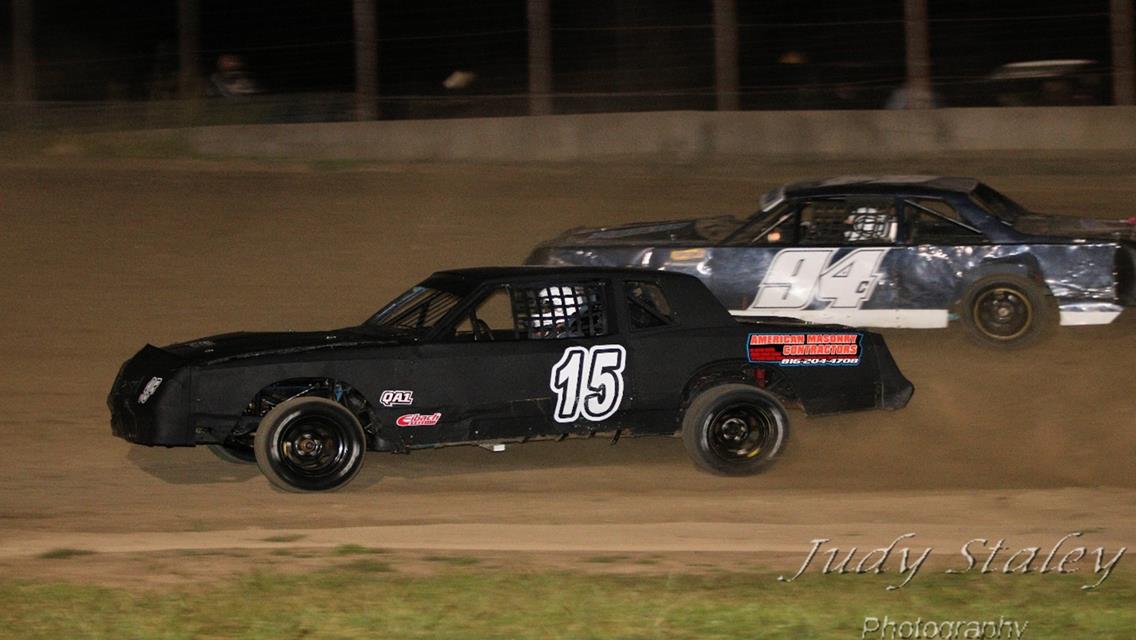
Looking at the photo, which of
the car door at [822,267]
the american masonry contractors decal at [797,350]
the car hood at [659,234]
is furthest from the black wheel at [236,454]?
the car door at [822,267]

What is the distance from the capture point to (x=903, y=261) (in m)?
11.9

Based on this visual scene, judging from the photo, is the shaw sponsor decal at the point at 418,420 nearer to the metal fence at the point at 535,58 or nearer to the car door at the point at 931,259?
the car door at the point at 931,259

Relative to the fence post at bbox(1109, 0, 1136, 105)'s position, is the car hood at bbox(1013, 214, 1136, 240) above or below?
below

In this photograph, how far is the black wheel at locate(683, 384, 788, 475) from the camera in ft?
29.7

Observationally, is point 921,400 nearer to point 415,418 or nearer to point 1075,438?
point 1075,438

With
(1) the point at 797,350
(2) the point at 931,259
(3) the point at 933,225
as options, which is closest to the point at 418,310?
(1) the point at 797,350

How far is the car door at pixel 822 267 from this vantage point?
39.0 feet

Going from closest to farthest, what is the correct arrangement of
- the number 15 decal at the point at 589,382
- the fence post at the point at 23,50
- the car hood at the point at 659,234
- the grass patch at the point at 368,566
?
the grass patch at the point at 368,566, the number 15 decal at the point at 589,382, the car hood at the point at 659,234, the fence post at the point at 23,50

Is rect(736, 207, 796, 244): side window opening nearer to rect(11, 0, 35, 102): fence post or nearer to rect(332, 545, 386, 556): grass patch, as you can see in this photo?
rect(332, 545, 386, 556): grass patch

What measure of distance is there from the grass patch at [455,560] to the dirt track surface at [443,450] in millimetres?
243

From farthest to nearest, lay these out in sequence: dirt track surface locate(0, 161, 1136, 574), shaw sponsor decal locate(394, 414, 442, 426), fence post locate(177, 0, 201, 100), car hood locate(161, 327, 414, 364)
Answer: fence post locate(177, 0, 201, 100) → shaw sponsor decal locate(394, 414, 442, 426) → car hood locate(161, 327, 414, 364) → dirt track surface locate(0, 161, 1136, 574)

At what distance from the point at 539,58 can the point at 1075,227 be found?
11243mm
